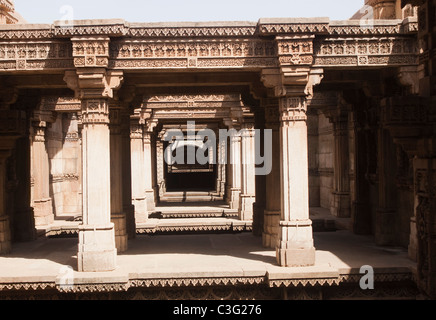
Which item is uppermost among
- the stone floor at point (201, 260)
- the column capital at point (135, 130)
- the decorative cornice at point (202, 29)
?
the decorative cornice at point (202, 29)

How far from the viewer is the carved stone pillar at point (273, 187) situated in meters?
10.7

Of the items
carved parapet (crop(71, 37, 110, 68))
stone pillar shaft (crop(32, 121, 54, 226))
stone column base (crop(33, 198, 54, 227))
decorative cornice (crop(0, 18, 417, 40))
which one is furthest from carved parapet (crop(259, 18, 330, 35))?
stone column base (crop(33, 198, 54, 227))

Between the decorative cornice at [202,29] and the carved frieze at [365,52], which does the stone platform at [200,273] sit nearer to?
the carved frieze at [365,52]

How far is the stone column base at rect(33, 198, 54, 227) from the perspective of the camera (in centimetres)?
1550

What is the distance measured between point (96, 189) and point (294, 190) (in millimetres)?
3475

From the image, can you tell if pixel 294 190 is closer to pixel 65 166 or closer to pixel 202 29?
pixel 202 29

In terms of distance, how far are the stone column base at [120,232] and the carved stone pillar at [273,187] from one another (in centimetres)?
303

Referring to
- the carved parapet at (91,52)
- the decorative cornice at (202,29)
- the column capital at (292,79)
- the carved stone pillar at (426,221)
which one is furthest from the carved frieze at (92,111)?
the carved stone pillar at (426,221)

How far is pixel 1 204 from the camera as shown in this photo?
10.4 metres

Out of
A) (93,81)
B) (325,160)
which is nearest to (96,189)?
(93,81)

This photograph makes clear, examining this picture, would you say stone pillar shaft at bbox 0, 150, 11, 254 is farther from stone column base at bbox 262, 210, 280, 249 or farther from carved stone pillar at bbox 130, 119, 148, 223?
carved stone pillar at bbox 130, 119, 148, 223

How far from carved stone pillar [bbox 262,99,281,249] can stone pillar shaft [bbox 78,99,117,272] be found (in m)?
3.67
